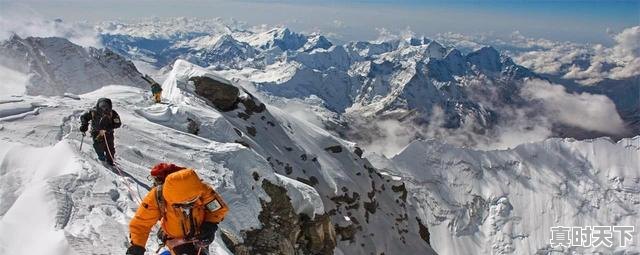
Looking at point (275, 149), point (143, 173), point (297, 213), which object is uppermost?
point (143, 173)

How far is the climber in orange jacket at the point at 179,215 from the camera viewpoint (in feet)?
30.8

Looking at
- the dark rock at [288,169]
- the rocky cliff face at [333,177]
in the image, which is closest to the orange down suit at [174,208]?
the rocky cliff face at [333,177]

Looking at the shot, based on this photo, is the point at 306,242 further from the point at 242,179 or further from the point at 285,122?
the point at 285,122

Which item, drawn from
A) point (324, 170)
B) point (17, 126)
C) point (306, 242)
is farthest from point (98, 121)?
point (324, 170)

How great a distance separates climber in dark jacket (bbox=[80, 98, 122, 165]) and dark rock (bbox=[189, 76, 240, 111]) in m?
37.2

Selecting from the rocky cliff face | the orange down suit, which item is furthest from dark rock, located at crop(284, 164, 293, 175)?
the orange down suit

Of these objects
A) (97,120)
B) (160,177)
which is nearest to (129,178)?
(97,120)

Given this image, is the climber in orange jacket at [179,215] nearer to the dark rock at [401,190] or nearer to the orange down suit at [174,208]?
the orange down suit at [174,208]

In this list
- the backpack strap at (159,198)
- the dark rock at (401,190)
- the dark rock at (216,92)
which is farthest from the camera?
the dark rock at (401,190)

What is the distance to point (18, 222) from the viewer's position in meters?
14.5

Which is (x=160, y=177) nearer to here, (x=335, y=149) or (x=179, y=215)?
(x=179, y=215)

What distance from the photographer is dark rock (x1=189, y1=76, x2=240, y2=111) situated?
5812 centimetres

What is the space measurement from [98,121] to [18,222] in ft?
20.8

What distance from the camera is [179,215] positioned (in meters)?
9.96
